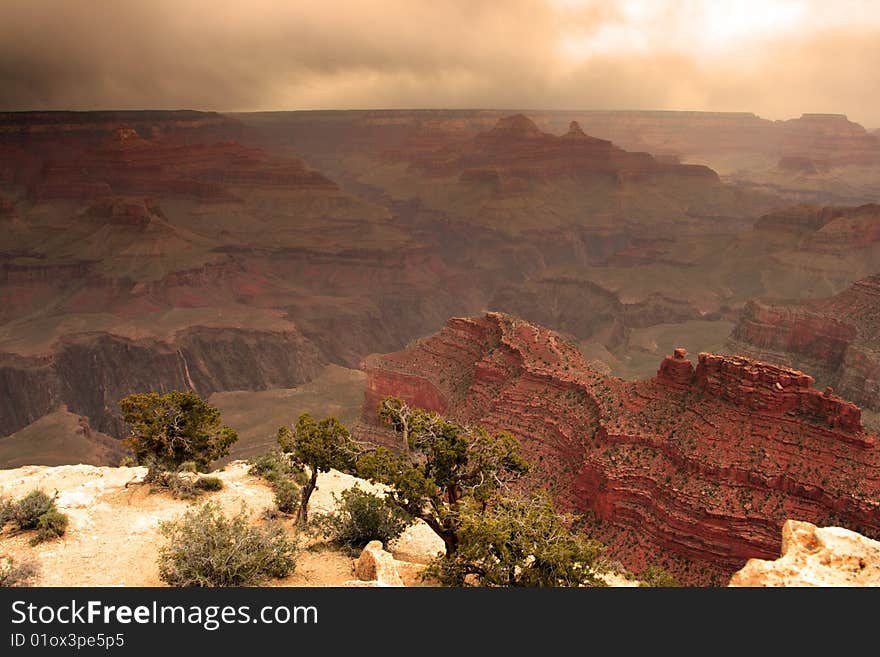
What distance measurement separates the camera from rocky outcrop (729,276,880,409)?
217 ft

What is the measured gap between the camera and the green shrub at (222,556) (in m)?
17.3

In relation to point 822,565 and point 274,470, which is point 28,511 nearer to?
point 274,470

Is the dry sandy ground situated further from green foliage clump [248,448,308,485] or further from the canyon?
the canyon

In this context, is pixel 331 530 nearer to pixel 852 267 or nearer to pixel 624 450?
pixel 624 450

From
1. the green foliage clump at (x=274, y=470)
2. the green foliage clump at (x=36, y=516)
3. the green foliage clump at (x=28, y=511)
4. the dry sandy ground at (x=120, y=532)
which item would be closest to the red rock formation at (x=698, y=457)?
the dry sandy ground at (x=120, y=532)

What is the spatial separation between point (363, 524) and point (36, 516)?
11051 millimetres

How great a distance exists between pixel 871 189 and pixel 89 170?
8758 inches

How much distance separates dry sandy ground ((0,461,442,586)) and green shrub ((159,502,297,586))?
62 cm

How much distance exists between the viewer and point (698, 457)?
105 feet

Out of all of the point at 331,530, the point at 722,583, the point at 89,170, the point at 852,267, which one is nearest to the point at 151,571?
the point at 331,530

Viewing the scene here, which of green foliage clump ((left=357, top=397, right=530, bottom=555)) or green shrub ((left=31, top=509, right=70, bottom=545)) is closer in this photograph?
green foliage clump ((left=357, top=397, right=530, bottom=555))

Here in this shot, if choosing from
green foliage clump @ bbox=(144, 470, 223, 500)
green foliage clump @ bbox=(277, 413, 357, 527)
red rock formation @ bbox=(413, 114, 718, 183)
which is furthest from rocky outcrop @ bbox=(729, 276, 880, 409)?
red rock formation @ bbox=(413, 114, 718, 183)

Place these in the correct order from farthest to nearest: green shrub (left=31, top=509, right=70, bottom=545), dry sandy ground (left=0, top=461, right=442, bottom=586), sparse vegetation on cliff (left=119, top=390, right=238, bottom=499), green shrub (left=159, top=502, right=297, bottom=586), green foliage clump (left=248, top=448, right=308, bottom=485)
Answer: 1. green foliage clump (left=248, top=448, right=308, bottom=485)
2. sparse vegetation on cliff (left=119, top=390, right=238, bottom=499)
3. green shrub (left=31, top=509, right=70, bottom=545)
4. dry sandy ground (left=0, top=461, right=442, bottom=586)
5. green shrub (left=159, top=502, right=297, bottom=586)

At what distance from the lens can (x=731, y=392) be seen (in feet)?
111
